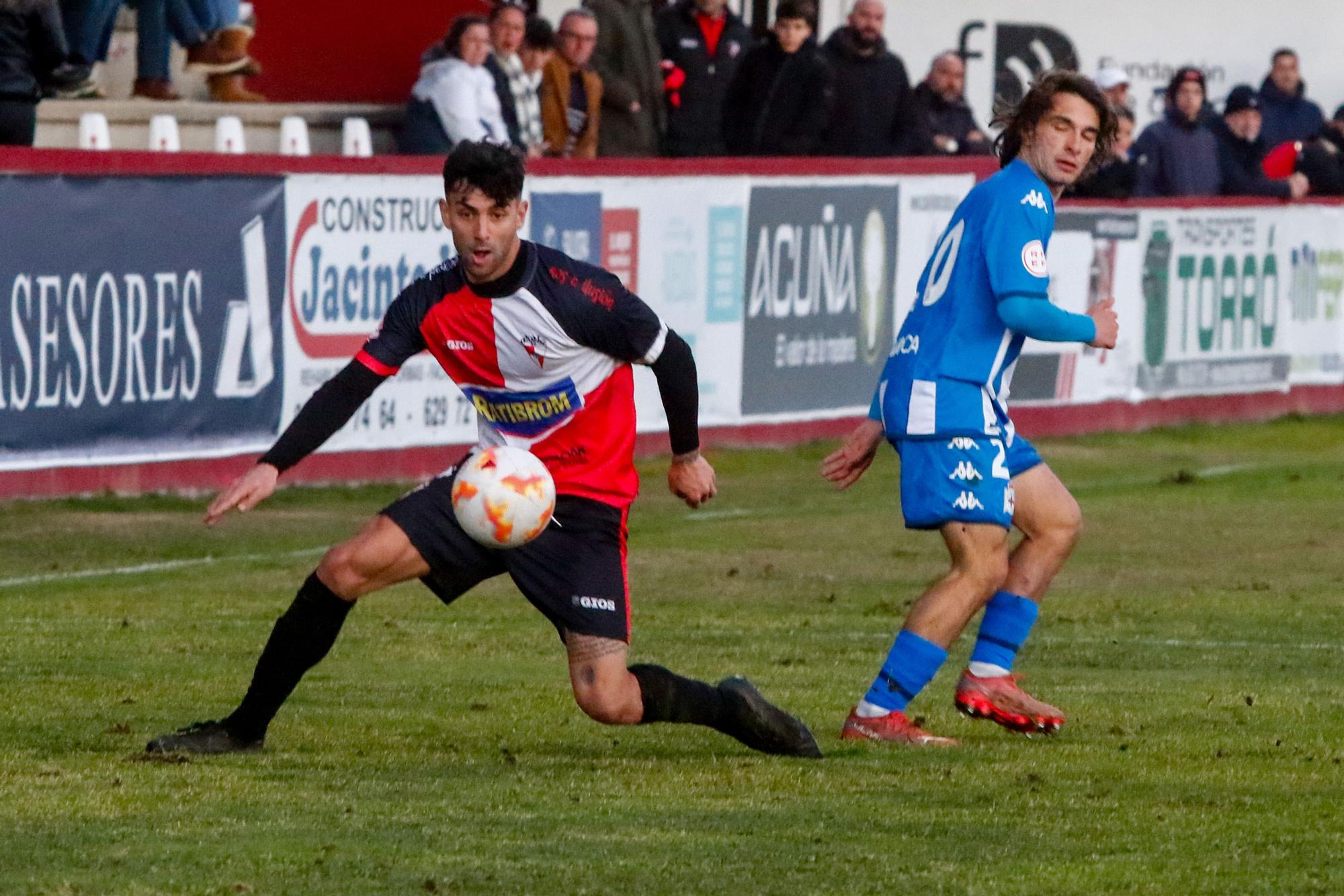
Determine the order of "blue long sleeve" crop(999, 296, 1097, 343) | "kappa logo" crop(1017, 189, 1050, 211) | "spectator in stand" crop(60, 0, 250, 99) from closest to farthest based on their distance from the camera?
"blue long sleeve" crop(999, 296, 1097, 343)
"kappa logo" crop(1017, 189, 1050, 211)
"spectator in stand" crop(60, 0, 250, 99)

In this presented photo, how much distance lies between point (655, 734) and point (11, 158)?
265 inches

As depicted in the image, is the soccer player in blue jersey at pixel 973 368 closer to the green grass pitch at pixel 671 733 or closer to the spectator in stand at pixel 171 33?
the green grass pitch at pixel 671 733

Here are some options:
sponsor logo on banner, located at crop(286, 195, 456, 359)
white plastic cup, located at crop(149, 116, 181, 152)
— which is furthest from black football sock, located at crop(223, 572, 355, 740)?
white plastic cup, located at crop(149, 116, 181, 152)

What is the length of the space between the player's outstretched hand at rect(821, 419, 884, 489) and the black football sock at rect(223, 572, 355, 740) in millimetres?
1541

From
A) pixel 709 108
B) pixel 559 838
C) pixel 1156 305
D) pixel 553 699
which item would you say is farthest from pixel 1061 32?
pixel 559 838

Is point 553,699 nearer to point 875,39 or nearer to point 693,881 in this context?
point 693,881

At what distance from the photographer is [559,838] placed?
6.34 metres

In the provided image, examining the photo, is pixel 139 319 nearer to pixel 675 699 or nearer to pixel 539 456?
pixel 539 456

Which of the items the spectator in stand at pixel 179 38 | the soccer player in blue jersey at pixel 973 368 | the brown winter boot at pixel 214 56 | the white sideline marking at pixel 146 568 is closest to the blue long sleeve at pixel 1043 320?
the soccer player in blue jersey at pixel 973 368

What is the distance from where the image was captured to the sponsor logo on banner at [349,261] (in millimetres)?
15164

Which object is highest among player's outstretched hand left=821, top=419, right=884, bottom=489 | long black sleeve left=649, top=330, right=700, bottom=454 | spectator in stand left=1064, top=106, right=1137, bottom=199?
long black sleeve left=649, top=330, right=700, bottom=454

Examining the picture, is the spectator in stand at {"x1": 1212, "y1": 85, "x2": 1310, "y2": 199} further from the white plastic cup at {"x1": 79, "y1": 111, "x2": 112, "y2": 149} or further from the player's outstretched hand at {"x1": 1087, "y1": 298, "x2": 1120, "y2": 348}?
the player's outstretched hand at {"x1": 1087, "y1": 298, "x2": 1120, "y2": 348}

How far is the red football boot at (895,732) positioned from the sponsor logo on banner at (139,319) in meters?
6.83

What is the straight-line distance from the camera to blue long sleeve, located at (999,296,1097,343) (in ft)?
24.8
